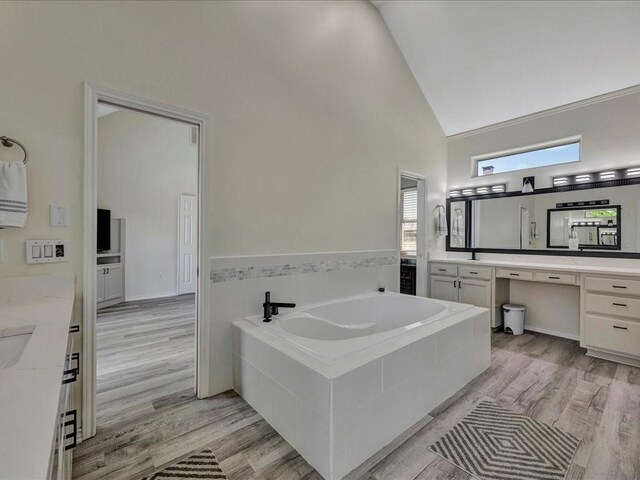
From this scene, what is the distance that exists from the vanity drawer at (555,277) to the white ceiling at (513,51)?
6.58 feet

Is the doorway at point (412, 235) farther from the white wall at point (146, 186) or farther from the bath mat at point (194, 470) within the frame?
the white wall at point (146, 186)

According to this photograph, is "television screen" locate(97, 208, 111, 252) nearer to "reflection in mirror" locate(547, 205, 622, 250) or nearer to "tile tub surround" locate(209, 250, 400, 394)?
"tile tub surround" locate(209, 250, 400, 394)

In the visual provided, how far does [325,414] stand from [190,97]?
216 centimetres

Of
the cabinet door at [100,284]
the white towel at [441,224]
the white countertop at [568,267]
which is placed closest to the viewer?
the white countertop at [568,267]

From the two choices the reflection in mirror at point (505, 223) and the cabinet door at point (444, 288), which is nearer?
the reflection in mirror at point (505, 223)

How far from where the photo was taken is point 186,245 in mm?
6137

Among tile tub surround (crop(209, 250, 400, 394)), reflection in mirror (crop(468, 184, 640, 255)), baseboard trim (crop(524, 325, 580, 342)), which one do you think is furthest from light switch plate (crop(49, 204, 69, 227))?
baseboard trim (crop(524, 325, 580, 342))

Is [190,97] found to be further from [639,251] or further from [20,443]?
[639,251]

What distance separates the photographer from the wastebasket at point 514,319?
12.3ft

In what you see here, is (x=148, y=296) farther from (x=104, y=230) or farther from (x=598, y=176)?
(x=598, y=176)

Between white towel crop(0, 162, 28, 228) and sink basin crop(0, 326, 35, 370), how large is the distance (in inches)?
25.7

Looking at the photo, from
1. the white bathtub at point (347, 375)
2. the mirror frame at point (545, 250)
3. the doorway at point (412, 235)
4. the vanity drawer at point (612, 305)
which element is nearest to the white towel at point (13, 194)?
the white bathtub at point (347, 375)

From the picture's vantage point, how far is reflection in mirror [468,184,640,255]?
10.6 feet

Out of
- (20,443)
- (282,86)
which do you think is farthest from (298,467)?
(282,86)
